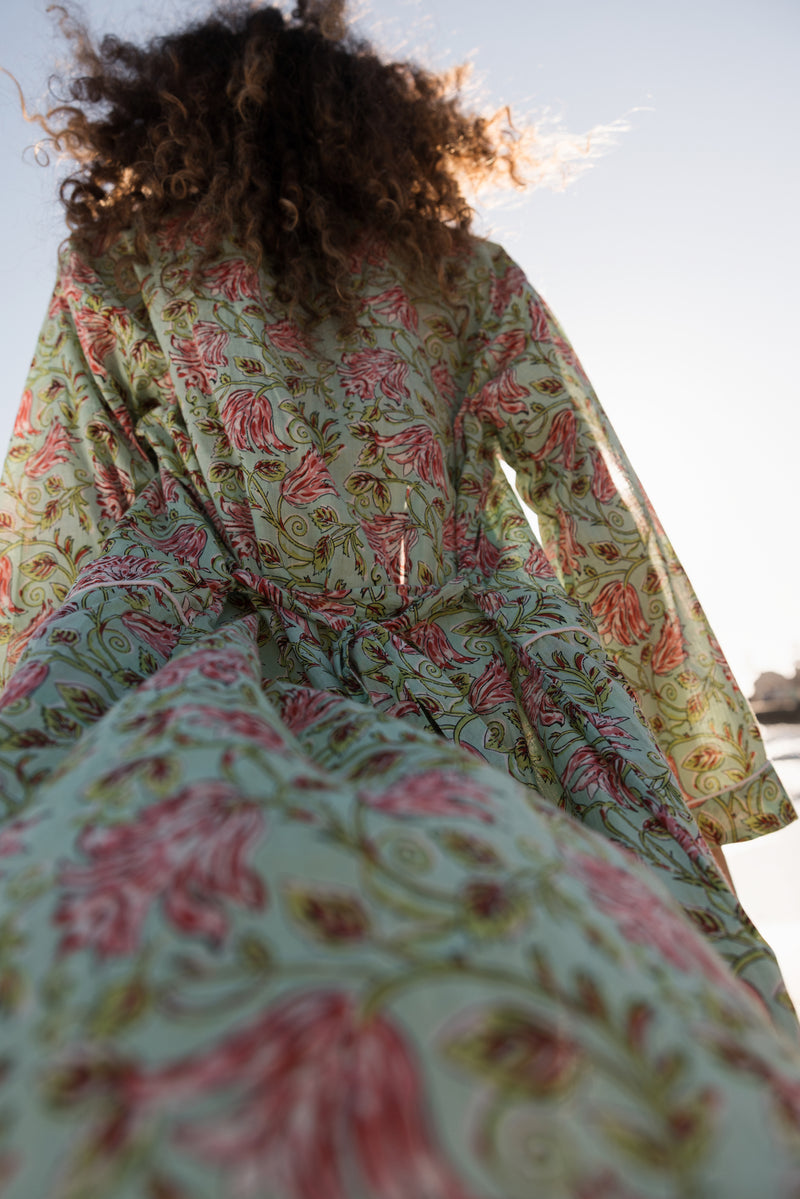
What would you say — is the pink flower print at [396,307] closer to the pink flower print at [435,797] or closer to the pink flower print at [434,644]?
the pink flower print at [434,644]

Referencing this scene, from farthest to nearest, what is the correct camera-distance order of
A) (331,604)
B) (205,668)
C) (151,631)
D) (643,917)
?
1. (331,604)
2. (151,631)
3. (205,668)
4. (643,917)

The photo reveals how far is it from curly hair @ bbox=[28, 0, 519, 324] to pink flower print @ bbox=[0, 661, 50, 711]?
54 centimetres

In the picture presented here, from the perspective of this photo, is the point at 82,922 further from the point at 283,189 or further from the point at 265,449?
the point at 283,189

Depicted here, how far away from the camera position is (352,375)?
922mm

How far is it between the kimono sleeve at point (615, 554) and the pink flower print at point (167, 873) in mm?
677

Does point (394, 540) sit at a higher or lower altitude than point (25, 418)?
lower

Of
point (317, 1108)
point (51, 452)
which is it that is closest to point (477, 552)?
point (51, 452)

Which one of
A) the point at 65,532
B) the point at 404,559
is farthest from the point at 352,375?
the point at 65,532

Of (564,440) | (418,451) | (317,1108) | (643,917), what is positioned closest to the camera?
(317,1108)

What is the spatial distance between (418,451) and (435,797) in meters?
0.58

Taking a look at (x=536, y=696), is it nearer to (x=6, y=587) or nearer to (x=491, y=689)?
(x=491, y=689)

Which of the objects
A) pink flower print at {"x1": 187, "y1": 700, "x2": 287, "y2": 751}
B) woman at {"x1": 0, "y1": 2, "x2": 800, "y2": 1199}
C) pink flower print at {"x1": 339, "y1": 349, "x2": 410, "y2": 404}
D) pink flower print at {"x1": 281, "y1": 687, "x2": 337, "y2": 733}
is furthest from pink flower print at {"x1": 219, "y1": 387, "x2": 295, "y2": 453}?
pink flower print at {"x1": 187, "y1": 700, "x2": 287, "y2": 751}

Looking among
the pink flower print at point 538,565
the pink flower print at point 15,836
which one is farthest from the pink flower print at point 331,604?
the pink flower print at point 15,836

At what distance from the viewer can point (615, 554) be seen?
98 centimetres
